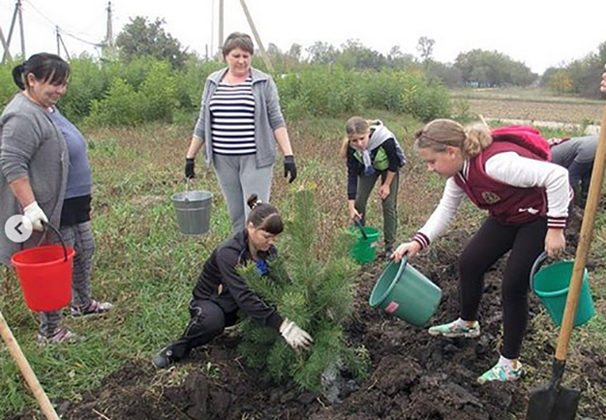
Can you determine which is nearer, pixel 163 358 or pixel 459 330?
pixel 163 358

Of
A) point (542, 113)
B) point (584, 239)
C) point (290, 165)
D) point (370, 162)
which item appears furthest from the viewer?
point (542, 113)

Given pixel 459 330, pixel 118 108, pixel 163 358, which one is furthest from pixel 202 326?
pixel 118 108

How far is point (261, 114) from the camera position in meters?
3.98

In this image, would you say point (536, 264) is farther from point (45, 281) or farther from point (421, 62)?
point (421, 62)

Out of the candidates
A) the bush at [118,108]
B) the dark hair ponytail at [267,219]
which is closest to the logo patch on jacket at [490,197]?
the dark hair ponytail at [267,219]

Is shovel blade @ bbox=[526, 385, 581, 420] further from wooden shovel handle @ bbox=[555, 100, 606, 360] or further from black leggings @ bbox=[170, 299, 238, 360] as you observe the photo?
black leggings @ bbox=[170, 299, 238, 360]

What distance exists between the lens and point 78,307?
3629 millimetres

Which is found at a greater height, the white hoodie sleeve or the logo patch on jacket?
the logo patch on jacket

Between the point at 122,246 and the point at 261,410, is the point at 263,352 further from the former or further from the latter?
the point at 122,246

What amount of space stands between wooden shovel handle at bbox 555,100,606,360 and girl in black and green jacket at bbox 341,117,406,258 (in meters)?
2.17

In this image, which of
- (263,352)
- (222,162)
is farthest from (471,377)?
(222,162)

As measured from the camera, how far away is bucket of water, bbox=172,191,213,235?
4.12 metres

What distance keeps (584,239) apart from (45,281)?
2570mm

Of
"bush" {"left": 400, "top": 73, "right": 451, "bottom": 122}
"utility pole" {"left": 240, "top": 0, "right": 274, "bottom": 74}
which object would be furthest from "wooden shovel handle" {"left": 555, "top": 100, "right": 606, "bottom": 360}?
"utility pole" {"left": 240, "top": 0, "right": 274, "bottom": 74}
